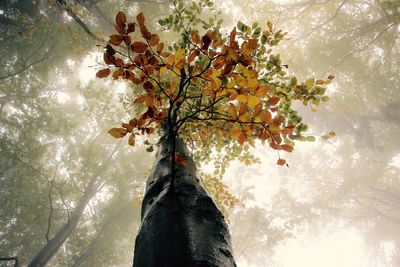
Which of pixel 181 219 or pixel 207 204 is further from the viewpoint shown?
pixel 207 204

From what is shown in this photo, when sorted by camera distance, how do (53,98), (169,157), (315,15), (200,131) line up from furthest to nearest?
(53,98) → (315,15) → (200,131) → (169,157)

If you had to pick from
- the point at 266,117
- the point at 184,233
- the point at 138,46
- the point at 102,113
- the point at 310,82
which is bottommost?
the point at 184,233

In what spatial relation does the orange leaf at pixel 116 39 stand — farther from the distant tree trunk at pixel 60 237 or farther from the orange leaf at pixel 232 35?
the distant tree trunk at pixel 60 237

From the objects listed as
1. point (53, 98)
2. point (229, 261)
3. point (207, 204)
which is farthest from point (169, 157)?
point (53, 98)

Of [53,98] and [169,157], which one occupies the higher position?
[53,98]

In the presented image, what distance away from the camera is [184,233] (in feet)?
4.08

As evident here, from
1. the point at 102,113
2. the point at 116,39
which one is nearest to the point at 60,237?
the point at 102,113

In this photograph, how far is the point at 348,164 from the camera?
2639 cm

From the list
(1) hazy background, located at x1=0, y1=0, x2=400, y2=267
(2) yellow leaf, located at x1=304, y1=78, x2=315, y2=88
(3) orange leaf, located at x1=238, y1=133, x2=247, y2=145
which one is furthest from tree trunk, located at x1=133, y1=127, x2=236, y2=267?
(1) hazy background, located at x1=0, y1=0, x2=400, y2=267

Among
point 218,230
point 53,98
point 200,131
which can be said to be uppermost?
point 53,98

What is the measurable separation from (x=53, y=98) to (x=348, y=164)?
83.0ft

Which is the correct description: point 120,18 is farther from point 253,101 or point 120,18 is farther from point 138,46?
point 253,101

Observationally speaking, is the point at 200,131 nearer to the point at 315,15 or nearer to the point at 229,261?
the point at 229,261

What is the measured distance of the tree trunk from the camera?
1.15 m
